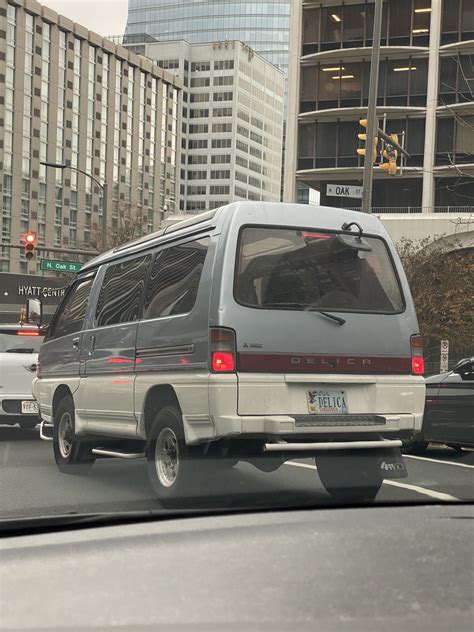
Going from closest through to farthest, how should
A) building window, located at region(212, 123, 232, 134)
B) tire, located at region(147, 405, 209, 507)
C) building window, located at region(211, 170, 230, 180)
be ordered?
tire, located at region(147, 405, 209, 507) → building window, located at region(212, 123, 232, 134) → building window, located at region(211, 170, 230, 180)

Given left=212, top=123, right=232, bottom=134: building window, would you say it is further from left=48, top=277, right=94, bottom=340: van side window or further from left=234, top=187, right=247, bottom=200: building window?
left=48, top=277, right=94, bottom=340: van side window

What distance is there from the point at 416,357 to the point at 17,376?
6.54 meters

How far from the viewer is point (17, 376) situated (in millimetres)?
11250

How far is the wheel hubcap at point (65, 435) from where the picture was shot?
26.4 feet

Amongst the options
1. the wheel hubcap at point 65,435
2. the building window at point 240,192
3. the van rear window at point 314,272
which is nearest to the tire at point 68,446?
the wheel hubcap at point 65,435

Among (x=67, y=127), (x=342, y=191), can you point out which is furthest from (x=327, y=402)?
(x=67, y=127)

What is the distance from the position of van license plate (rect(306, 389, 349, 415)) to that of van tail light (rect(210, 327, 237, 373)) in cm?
63

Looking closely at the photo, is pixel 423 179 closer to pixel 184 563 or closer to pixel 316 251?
pixel 316 251

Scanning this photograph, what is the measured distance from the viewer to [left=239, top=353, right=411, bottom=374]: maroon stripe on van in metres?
5.74

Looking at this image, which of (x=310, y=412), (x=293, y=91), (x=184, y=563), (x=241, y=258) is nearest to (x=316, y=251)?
(x=241, y=258)

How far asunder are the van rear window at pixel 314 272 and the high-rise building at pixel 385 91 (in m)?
37.0

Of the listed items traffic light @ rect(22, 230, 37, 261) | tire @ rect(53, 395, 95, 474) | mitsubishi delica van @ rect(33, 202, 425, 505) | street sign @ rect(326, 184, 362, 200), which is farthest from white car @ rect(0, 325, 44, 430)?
traffic light @ rect(22, 230, 37, 261)

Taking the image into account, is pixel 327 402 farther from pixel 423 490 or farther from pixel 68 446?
pixel 68 446

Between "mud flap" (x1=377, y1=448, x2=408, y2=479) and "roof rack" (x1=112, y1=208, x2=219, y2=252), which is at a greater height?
"roof rack" (x1=112, y1=208, x2=219, y2=252)
